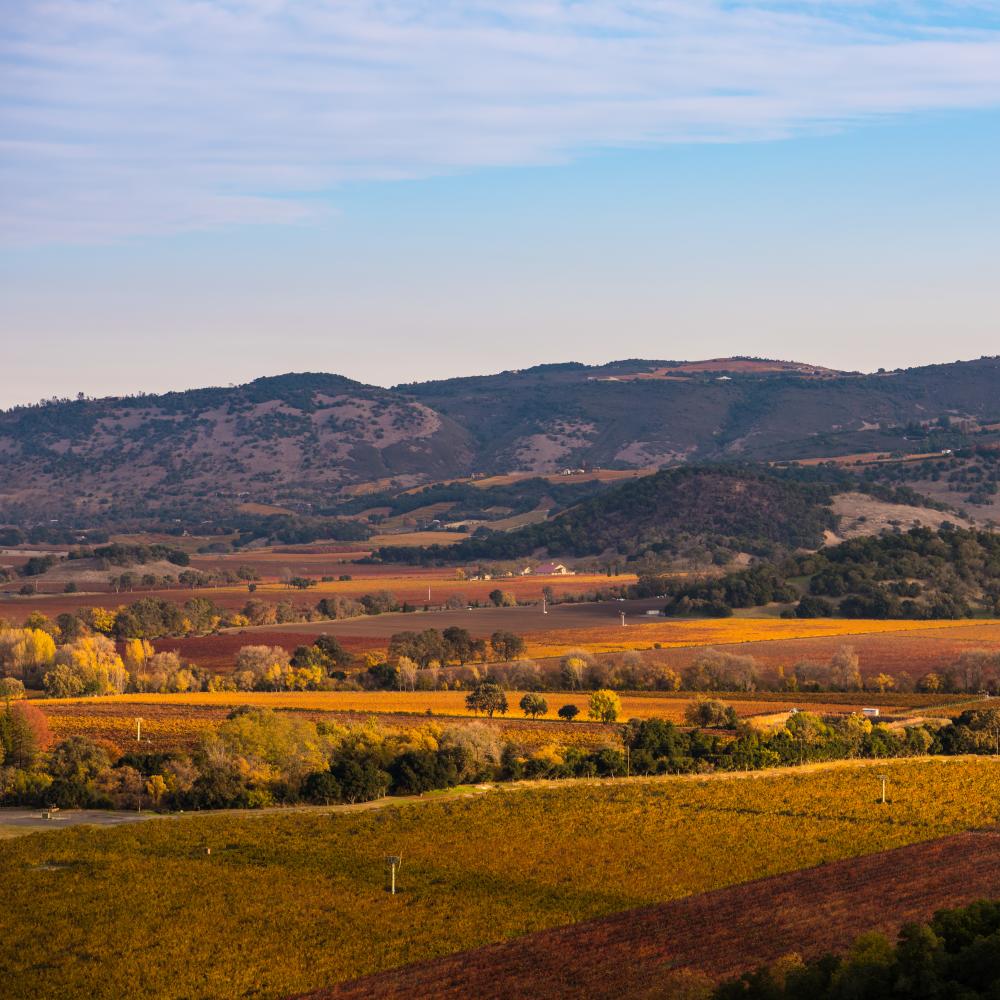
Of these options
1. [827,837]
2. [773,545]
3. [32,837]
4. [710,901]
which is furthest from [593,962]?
[773,545]

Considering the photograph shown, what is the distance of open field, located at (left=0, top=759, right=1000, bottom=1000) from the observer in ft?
110

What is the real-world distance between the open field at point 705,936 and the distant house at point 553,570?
118 meters

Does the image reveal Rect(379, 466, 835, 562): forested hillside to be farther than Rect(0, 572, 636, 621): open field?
Yes

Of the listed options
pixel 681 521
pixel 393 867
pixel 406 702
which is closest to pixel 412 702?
pixel 406 702

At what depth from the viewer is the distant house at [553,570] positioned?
15950cm

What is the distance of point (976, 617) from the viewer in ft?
376

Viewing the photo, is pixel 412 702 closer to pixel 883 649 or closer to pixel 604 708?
pixel 604 708

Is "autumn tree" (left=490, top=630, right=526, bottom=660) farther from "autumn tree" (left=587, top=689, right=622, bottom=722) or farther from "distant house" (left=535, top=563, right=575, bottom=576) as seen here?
"distant house" (left=535, top=563, right=575, bottom=576)

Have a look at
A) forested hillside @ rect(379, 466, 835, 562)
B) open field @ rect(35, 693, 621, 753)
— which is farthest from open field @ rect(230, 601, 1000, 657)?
forested hillside @ rect(379, 466, 835, 562)

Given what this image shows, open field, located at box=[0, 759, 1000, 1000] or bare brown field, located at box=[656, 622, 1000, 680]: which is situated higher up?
open field, located at box=[0, 759, 1000, 1000]

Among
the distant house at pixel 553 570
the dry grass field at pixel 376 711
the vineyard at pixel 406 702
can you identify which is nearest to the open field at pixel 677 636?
the vineyard at pixel 406 702

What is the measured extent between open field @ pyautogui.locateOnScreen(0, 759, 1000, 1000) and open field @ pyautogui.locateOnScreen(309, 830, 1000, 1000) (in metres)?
0.84

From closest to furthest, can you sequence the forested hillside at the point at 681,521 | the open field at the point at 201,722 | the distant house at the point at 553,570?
the open field at the point at 201,722
the distant house at the point at 553,570
the forested hillside at the point at 681,521

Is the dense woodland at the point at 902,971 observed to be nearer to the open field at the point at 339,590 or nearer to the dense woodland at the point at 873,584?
the dense woodland at the point at 873,584
